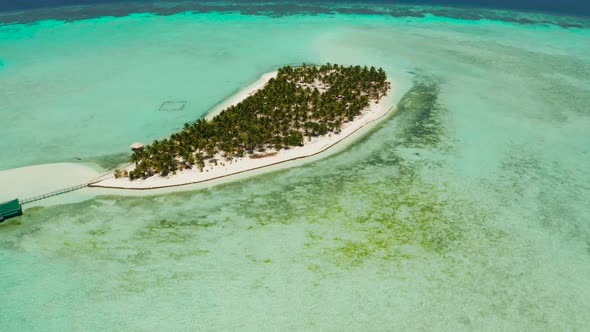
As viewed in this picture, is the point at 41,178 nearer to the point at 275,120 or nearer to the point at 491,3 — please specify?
the point at 275,120

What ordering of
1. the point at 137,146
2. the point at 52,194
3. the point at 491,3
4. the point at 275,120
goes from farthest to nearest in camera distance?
the point at 491,3 → the point at 275,120 → the point at 137,146 → the point at 52,194

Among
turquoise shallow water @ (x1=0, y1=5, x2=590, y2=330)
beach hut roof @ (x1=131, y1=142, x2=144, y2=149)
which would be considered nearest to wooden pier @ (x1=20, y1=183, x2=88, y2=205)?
turquoise shallow water @ (x1=0, y1=5, x2=590, y2=330)

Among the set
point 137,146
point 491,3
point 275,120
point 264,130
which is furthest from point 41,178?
point 491,3

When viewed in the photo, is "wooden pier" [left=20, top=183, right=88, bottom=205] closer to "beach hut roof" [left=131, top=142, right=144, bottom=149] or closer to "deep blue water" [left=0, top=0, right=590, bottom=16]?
"beach hut roof" [left=131, top=142, right=144, bottom=149]

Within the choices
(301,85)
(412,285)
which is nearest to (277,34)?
(301,85)

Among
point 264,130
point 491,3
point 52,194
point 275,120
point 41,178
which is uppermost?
point 491,3
